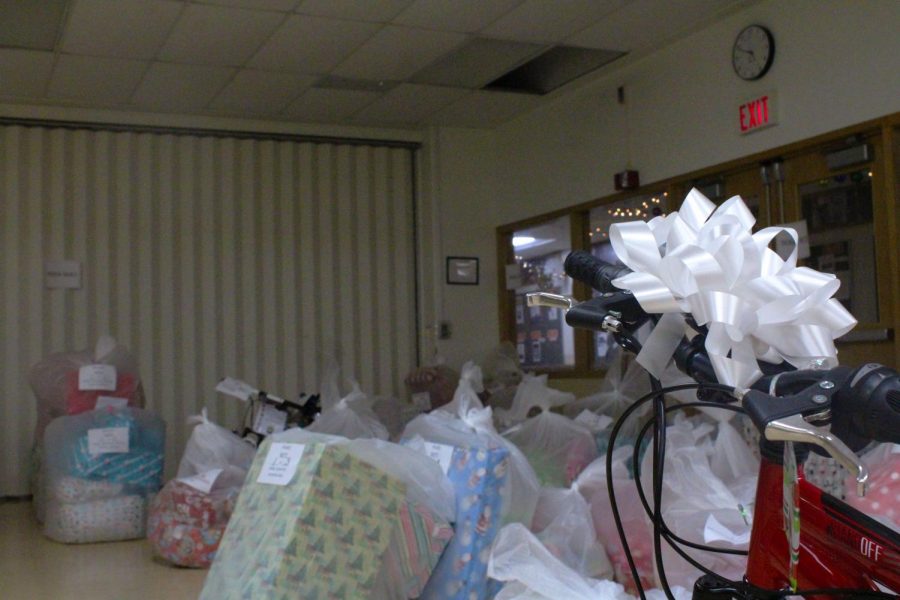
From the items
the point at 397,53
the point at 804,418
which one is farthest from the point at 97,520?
the point at 804,418

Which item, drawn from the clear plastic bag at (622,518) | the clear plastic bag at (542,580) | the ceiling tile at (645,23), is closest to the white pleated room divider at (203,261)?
the ceiling tile at (645,23)

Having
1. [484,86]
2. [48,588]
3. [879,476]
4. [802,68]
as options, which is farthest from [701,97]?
[48,588]

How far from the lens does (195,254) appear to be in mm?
6395

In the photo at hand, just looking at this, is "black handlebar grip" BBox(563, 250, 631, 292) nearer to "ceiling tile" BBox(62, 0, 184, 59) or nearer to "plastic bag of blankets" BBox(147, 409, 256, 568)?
"plastic bag of blankets" BBox(147, 409, 256, 568)

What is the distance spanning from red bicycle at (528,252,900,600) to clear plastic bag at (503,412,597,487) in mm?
2654

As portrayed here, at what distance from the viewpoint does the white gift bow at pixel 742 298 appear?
80 cm

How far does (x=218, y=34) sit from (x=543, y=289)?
8.62 ft

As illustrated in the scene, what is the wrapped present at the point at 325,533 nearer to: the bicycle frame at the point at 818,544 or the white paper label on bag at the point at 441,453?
the white paper label on bag at the point at 441,453

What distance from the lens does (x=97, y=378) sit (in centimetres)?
499

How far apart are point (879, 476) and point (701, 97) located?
3356 millimetres

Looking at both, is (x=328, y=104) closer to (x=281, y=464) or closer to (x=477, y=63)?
(x=477, y=63)

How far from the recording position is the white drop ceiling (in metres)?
4.47

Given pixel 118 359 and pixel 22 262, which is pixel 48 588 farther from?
pixel 22 262

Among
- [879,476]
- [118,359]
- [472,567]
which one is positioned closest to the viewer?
[879,476]
